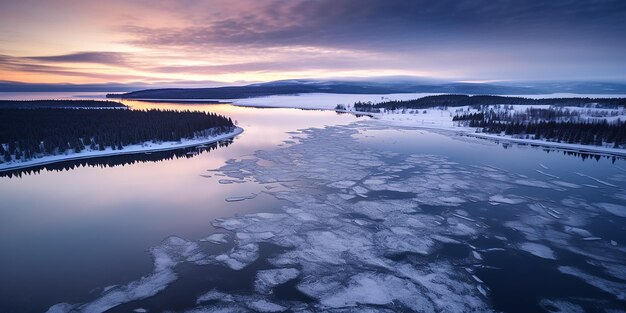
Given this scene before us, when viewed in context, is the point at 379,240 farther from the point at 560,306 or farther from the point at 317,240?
the point at 560,306

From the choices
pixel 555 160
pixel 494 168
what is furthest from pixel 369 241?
pixel 555 160

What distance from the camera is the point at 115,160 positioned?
76.5 ft

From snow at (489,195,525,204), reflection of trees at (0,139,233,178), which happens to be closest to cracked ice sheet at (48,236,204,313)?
snow at (489,195,525,204)

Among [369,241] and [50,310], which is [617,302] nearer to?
[369,241]

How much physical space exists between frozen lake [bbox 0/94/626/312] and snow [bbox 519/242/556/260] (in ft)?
0.20

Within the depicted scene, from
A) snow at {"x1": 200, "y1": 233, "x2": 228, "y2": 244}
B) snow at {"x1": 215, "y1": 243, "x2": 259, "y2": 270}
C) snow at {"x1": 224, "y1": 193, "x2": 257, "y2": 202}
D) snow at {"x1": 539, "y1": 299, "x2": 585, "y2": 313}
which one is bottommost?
snow at {"x1": 539, "y1": 299, "x2": 585, "y2": 313}

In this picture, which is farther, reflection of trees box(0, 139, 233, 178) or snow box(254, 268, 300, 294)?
reflection of trees box(0, 139, 233, 178)

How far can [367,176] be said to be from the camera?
54.8 ft

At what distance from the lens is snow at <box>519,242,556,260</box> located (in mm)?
8633

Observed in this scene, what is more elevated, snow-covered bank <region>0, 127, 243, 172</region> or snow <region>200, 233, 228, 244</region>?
snow-covered bank <region>0, 127, 243, 172</region>

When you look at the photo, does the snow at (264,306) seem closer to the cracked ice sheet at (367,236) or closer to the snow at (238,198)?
the cracked ice sheet at (367,236)

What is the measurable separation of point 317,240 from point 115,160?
20317mm

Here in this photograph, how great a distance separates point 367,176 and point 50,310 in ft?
43.7

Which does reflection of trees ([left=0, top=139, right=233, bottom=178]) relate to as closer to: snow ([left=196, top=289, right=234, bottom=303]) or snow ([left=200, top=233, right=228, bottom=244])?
snow ([left=200, top=233, right=228, bottom=244])
